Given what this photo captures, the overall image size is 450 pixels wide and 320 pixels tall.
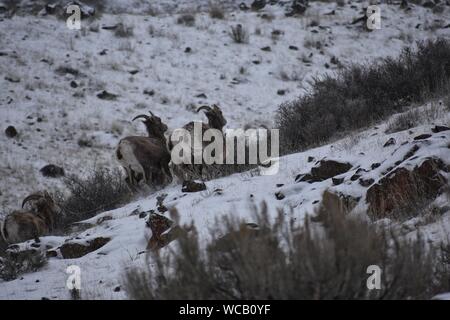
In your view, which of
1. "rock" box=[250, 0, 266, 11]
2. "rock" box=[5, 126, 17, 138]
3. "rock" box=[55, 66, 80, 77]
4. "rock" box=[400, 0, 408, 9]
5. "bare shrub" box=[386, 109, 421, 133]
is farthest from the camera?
"rock" box=[250, 0, 266, 11]

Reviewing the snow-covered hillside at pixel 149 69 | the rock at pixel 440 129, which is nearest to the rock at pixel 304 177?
the rock at pixel 440 129

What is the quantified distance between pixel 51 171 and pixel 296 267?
10221mm

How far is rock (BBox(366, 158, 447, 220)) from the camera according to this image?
4859 millimetres

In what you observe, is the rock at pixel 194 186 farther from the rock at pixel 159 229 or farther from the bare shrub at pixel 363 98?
the bare shrub at pixel 363 98

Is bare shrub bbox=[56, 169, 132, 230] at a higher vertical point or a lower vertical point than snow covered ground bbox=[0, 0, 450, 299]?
lower

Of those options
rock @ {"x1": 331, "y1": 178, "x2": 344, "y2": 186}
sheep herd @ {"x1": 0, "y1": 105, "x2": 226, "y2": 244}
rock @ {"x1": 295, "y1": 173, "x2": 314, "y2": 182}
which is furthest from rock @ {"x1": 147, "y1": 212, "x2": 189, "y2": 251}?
sheep herd @ {"x1": 0, "y1": 105, "x2": 226, "y2": 244}

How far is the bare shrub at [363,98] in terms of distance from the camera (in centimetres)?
936

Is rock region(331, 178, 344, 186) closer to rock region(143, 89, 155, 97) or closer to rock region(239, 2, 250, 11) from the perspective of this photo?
rock region(143, 89, 155, 97)

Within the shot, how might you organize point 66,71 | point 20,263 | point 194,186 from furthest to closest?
1. point 66,71
2. point 194,186
3. point 20,263

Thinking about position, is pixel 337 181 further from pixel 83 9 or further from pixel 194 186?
pixel 83 9

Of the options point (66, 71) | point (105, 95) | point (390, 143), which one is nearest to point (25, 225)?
point (390, 143)

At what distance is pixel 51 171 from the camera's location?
1230cm

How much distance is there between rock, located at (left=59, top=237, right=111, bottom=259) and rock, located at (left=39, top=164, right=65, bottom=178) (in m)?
6.38
